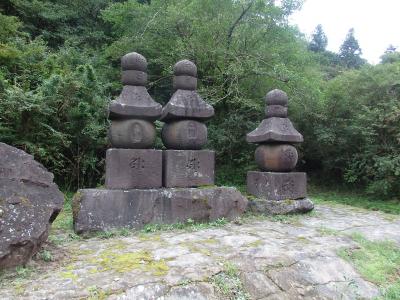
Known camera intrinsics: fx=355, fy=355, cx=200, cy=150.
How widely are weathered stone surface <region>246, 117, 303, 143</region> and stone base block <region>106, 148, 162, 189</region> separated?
1989 millimetres

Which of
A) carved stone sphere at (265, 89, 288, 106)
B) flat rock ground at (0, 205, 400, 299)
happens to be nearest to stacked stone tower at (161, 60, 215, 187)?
flat rock ground at (0, 205, 400, 299)

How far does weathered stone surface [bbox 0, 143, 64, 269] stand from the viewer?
3025 mm

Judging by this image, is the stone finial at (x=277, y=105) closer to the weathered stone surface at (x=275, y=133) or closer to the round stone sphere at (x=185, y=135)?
the weathered stone surface at (x=275, y=133)

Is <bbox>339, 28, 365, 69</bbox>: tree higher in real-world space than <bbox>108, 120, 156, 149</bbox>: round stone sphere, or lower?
higher

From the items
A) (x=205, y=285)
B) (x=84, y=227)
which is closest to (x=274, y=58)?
(x=84, y=227)

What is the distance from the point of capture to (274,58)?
9.55 m

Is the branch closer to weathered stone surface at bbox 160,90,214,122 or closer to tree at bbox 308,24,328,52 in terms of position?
weathered stone surface at bbox 160,90,214,122

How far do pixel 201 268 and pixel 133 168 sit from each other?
209 cm

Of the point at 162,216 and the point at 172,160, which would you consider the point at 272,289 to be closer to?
the point at 162,216

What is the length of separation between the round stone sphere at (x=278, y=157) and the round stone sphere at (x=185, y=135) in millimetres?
1302

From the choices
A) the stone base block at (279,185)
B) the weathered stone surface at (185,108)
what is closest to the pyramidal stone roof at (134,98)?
the weathered stone surface at (185,108)

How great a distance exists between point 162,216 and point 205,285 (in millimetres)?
2045

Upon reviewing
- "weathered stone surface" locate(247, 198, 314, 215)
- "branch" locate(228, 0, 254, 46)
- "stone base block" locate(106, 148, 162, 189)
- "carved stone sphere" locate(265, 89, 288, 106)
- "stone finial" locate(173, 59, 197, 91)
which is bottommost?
"weathered stone surface" locate(247, 198, 314, 215)

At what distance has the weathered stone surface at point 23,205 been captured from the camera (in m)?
3.03
